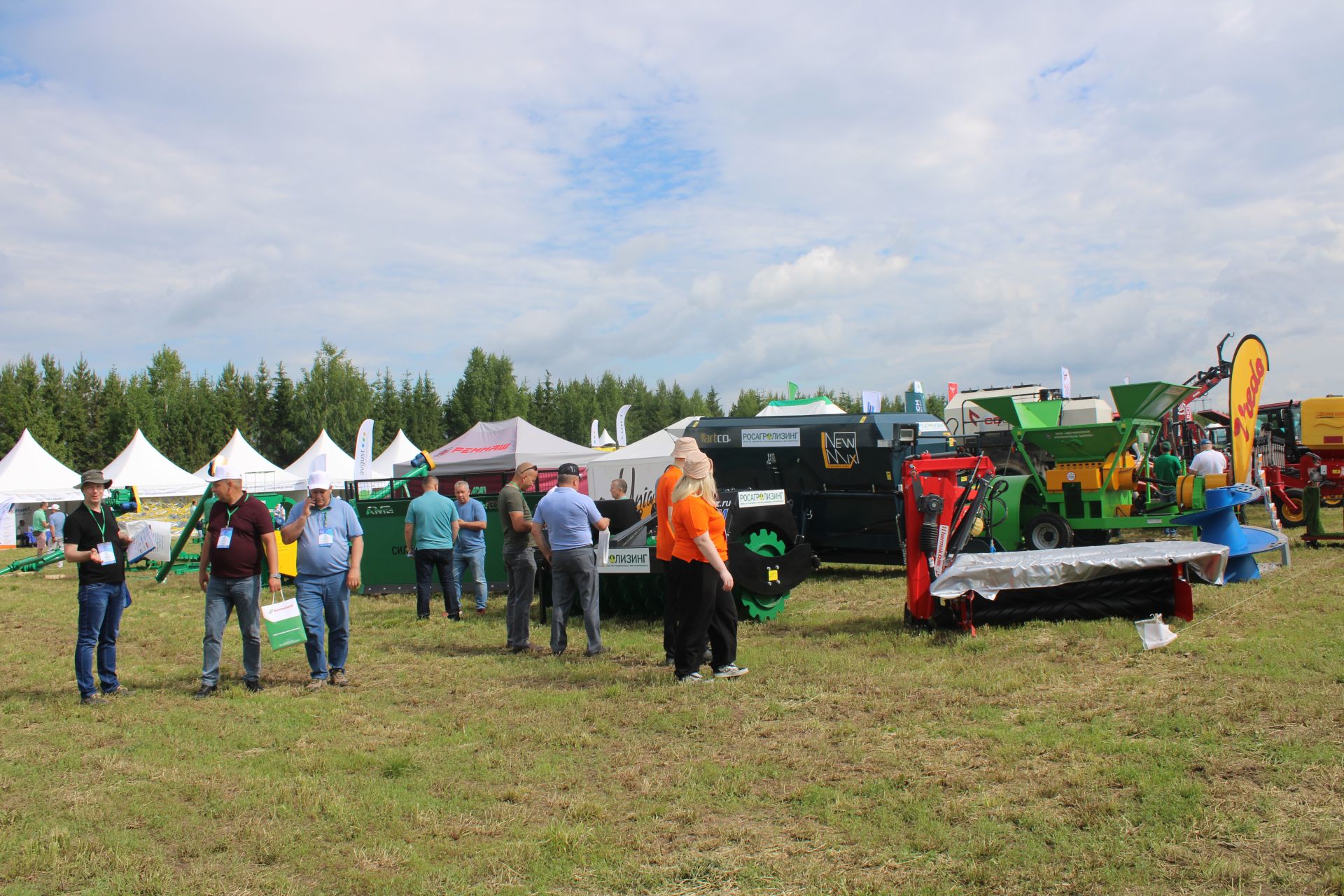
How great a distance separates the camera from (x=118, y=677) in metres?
8.44

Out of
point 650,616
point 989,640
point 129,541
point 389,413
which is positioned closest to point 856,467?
point 650,616

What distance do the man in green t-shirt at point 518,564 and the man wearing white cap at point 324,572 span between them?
1.65 m

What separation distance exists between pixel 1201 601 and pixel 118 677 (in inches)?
383

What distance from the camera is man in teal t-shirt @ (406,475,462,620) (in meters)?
11.3

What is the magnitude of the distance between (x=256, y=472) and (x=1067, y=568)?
1101 inches

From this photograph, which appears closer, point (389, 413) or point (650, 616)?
point (650, 616)

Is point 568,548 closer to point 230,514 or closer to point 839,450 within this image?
point 230,514

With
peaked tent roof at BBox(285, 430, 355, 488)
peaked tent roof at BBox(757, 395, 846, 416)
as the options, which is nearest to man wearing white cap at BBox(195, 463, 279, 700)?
peaked tent roof at BBox(757, 395, 846, 416)

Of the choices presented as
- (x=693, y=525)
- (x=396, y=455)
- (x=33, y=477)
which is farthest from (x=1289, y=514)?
(x=33, y=477)

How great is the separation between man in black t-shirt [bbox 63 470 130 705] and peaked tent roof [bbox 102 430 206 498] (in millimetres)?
27312

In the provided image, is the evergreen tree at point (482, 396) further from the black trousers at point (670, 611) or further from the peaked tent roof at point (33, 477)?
the black trousers at point (670, 611)

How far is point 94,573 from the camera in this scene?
288 inches

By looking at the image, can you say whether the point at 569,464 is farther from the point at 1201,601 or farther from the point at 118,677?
the point at 1201,601

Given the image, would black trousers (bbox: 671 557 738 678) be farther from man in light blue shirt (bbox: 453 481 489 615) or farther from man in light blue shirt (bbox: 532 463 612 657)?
man in light blue shirt (bbox: 453 481 489 615)
